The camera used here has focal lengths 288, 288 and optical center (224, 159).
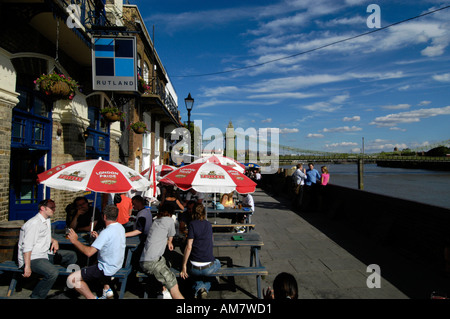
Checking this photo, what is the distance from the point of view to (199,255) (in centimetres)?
436

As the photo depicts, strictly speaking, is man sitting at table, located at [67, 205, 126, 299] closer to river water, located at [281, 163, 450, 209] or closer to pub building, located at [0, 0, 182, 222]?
pub building, located at [0, 0, 182, 222]

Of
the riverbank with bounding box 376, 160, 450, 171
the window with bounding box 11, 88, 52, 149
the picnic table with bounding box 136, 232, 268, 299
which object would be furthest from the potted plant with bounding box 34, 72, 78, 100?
the riverbank with bounding box 376, 160, 450, 171

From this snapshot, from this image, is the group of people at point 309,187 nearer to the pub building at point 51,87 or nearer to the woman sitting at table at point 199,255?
the pub building at point 51,87

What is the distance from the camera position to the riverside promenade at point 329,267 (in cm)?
474

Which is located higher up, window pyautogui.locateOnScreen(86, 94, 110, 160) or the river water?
window pyautogui.locateOnScreen(86, 94, 110, 160)

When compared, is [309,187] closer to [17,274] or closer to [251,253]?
[251,253]

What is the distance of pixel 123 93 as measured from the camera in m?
10.6

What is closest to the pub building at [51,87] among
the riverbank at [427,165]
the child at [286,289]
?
the child at [286,289]

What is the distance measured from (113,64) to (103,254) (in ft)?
19.7

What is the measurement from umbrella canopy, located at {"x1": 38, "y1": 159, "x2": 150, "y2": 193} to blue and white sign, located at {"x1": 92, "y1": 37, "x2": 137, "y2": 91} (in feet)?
12.8

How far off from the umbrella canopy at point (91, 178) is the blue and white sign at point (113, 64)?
153 inches

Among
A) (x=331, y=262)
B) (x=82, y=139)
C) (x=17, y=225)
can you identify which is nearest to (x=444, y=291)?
(x=331, y=262)

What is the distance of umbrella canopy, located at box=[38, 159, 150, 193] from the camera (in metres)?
4.50
